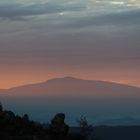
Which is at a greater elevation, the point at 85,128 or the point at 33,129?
the point at 33,129

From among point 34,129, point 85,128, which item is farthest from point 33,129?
point 85,128

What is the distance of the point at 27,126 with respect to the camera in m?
83.5

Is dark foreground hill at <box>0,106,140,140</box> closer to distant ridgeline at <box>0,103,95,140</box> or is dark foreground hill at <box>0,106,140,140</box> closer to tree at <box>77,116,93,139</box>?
distant ridgeline at <box>0,103,95,140</box>

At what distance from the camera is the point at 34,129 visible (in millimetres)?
83000

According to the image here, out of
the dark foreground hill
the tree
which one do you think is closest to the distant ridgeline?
the dark foreground hill

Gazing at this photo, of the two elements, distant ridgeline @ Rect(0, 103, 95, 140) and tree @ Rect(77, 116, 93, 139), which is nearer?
distant ridgeline @ Rect(0, 103, 95, 140)

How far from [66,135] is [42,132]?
2505mm

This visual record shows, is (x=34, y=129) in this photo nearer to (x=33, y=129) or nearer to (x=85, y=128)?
(x=33, y=129)

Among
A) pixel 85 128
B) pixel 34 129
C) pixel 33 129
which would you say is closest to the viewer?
pixel 33 129

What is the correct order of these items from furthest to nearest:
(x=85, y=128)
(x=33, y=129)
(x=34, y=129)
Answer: (x=85, y=128), (x=34, y=129), (x=33, y=129)

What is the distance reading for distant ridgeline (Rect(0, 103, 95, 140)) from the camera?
7850 cm

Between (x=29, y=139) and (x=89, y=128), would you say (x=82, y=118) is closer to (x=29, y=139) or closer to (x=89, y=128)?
(x=89, y=128)

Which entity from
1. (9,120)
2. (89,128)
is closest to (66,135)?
(9,120)

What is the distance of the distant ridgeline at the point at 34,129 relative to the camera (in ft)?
258
